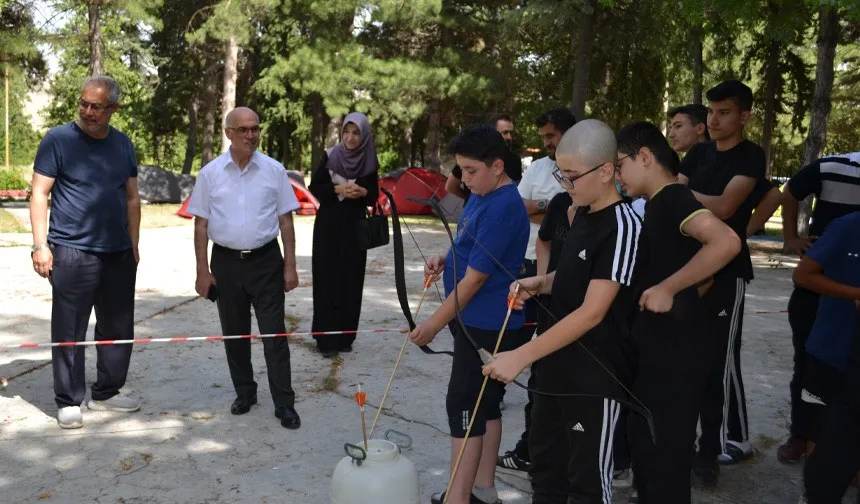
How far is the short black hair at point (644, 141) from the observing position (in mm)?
3492

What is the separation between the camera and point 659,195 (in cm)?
350

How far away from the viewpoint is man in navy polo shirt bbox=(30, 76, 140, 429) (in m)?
5.04

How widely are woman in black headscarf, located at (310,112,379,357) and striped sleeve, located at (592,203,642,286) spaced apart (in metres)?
4.15

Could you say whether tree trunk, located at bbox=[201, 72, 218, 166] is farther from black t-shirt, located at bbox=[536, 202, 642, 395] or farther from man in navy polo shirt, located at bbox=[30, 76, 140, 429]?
black t-shirt, located at bbox=[536, 202, 642, 395]

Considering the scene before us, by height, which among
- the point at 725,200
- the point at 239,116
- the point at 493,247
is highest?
the point at 239,116

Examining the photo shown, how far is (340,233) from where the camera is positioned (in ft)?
23.7

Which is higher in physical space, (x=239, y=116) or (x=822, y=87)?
(x=822, y=87)

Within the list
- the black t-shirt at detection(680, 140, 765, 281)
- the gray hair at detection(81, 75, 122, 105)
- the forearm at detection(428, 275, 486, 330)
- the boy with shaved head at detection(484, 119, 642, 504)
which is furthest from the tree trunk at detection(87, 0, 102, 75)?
the boy with shaved head at detection(484, 119, 642, 504)

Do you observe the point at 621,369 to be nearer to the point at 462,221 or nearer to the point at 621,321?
the point at 621,321

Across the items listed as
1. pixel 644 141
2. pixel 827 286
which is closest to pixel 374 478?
pixel 644 141

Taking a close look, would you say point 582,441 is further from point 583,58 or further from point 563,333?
point 583,58

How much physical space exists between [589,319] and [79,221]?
3479 mm

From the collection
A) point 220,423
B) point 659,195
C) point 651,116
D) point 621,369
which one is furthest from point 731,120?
point 651,116

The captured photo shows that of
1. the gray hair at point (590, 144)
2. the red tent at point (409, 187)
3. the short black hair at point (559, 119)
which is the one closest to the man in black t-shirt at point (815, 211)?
the short black hair at point (559, 119)
